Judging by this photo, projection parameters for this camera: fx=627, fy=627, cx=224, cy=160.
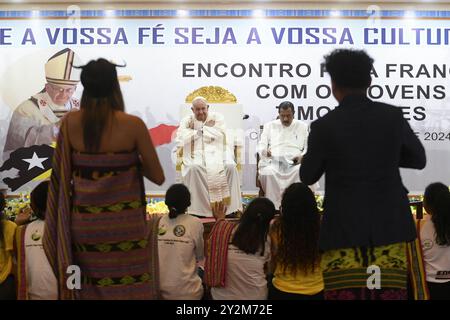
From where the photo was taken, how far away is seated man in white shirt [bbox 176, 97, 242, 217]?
678 centimetres

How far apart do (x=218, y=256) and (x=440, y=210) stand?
1277 millimetres

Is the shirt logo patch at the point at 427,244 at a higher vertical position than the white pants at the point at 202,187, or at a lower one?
lower

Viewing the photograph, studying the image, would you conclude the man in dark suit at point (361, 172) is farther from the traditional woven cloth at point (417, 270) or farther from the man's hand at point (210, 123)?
the man's hand at point (210, 123)

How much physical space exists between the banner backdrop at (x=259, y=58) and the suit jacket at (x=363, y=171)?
5830 mm

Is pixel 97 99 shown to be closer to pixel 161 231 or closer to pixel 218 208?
pixel 161 231

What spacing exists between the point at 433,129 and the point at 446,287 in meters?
4.78

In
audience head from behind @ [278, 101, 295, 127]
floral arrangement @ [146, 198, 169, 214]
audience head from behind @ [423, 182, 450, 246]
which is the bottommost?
floral arrangement @ [146, 198, 169, 214]

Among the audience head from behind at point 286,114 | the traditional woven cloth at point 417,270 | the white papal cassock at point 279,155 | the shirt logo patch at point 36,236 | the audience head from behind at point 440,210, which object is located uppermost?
the audience head from behind at point 286,114

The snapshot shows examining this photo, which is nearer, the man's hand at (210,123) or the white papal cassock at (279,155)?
the white papal cassock at (279,155)

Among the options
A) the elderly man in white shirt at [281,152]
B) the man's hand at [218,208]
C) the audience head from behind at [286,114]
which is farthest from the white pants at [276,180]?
the audience head from behind at [286,114]

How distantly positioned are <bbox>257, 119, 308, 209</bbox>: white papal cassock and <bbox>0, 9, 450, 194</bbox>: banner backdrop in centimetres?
86

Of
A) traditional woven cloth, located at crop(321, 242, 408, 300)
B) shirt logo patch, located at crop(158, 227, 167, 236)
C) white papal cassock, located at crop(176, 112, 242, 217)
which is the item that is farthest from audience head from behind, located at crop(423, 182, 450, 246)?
white papal cassock, located at crop(176, 112, 242, 217)

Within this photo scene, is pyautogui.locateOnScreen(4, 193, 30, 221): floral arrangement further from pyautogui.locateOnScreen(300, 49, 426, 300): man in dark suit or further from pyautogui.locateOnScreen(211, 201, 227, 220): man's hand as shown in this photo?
pyautogui.locateOnScreen(300, 49, 426, 300): man in dark suit

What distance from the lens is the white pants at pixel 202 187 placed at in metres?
6.77
